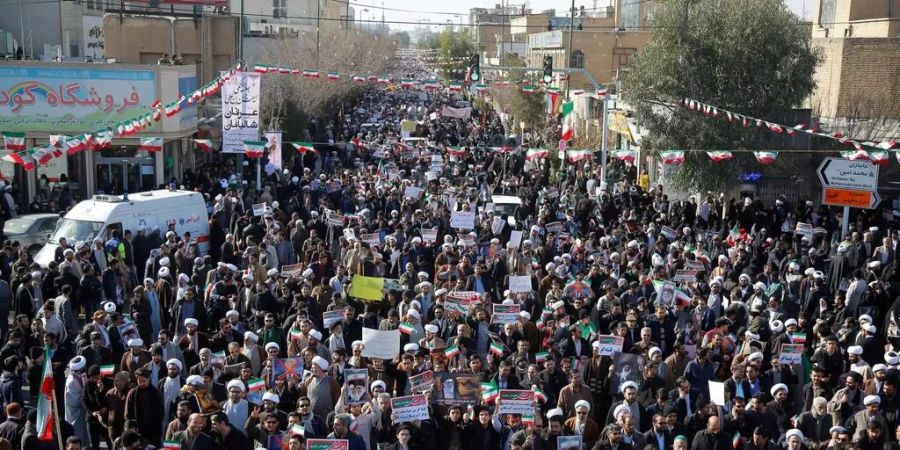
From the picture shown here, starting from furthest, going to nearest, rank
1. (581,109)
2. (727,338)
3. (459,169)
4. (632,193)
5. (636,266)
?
1. (581,109)
2. (459,169)
3. (632,193)
4. (636,266)
5. (727,338)

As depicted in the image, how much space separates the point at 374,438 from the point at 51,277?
7.37 metres

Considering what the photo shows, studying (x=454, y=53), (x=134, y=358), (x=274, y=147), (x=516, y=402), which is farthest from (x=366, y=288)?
(x=454, y=53)

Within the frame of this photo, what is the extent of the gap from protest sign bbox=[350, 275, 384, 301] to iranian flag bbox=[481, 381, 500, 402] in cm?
423

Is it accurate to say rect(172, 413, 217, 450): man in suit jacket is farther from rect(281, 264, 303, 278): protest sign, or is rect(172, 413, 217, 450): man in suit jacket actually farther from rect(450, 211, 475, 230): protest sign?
rect(450, 211, 475, 230): protest sign

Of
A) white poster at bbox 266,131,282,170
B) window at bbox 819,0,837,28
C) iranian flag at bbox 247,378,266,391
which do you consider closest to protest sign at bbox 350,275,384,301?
iranian flag at bbox 247,378,266,391

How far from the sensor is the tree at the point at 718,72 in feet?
83.7

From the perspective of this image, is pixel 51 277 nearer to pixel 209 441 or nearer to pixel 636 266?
pixel 209 441

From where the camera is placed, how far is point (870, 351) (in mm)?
13180

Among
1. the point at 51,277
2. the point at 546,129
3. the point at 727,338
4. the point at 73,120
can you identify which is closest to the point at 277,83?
the point at 546,129

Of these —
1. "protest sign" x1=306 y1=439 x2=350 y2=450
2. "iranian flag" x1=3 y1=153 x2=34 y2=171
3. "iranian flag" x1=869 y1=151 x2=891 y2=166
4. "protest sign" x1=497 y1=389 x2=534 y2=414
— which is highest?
"iranian flag" x1=869 y1=151 x2=891 y2=166

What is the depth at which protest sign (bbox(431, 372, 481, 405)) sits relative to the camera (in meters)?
10.8

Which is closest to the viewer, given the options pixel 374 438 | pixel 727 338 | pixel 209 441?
pixel 209 441

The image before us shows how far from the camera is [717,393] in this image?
1077 centimetres

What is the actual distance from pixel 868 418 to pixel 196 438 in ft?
19.6
